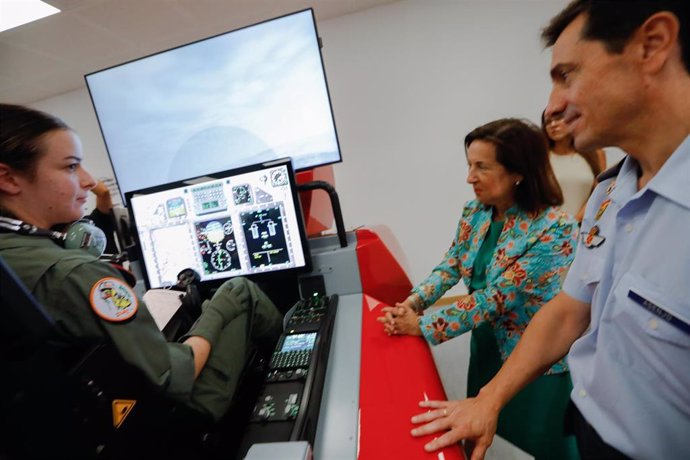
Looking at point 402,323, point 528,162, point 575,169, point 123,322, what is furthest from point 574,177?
point 123,322

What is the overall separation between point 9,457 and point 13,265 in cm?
37

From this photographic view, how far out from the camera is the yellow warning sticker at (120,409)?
1.60 feet

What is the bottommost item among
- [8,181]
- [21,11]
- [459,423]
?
[459,423]

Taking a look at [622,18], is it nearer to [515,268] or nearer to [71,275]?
[515,268]

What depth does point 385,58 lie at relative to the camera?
2926mm


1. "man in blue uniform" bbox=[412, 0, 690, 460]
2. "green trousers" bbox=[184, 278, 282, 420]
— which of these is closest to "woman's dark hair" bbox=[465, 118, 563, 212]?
"man in blue uniform" bbox=[412, 0, 690, 460]

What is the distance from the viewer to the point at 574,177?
62.2 inches

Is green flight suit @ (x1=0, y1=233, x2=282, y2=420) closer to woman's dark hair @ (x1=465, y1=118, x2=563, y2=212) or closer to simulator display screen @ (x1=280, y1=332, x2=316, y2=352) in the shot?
simulator display screen @ (x1=280, y1=332, x2=316, y2=352)

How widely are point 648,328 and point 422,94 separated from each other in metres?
2.81

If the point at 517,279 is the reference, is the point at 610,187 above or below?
above

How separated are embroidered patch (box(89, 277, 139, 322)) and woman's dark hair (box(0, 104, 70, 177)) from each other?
11.1 inches

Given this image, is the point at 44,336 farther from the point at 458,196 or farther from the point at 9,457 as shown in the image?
the point at 458,196

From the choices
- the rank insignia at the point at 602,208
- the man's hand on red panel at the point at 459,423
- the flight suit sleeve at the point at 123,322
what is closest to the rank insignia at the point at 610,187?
the rank insignia at the point at 602,208

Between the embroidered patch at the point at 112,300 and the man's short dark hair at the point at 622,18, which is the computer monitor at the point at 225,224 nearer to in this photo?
the embroidered patch at the point at 112,300
